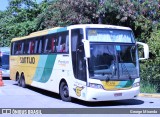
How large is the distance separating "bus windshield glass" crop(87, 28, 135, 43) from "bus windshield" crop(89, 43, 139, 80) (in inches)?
9.8

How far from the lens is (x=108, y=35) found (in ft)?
43.3

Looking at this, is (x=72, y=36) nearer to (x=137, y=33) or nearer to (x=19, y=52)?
(x=19, y=52)

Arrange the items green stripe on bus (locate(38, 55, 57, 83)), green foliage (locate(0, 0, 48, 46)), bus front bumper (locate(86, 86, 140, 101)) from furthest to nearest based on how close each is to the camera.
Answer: green foliage (locate(0, 0, 48, 46)), green stripe on bus (locate(38, 55, 57, 83)), bus front bumper (locate(86, 86, 140, 101))

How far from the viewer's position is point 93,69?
12422mm

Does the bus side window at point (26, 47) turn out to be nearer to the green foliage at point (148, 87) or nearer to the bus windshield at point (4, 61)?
the green foliage at point (148, 87)

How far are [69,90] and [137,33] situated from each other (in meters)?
10.5

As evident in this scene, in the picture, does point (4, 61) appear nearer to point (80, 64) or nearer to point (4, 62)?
point (4, 62)

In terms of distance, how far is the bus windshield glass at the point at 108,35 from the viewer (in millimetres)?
12922

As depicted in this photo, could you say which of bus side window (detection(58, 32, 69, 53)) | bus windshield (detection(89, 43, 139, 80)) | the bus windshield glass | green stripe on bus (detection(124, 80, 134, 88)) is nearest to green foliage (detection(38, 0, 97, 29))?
bus side window (detection(58, 32, 69, 53))

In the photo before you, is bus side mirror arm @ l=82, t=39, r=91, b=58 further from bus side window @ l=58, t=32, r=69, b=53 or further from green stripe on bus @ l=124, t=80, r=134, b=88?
bus side window @ l=58, t=32, r=69, b=53

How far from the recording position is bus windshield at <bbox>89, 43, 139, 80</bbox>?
12.5 m

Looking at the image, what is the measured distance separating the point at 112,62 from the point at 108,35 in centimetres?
112

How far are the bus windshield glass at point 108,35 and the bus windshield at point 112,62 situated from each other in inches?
9.8

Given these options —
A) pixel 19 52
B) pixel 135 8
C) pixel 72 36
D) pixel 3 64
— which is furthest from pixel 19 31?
pixel 72 36
